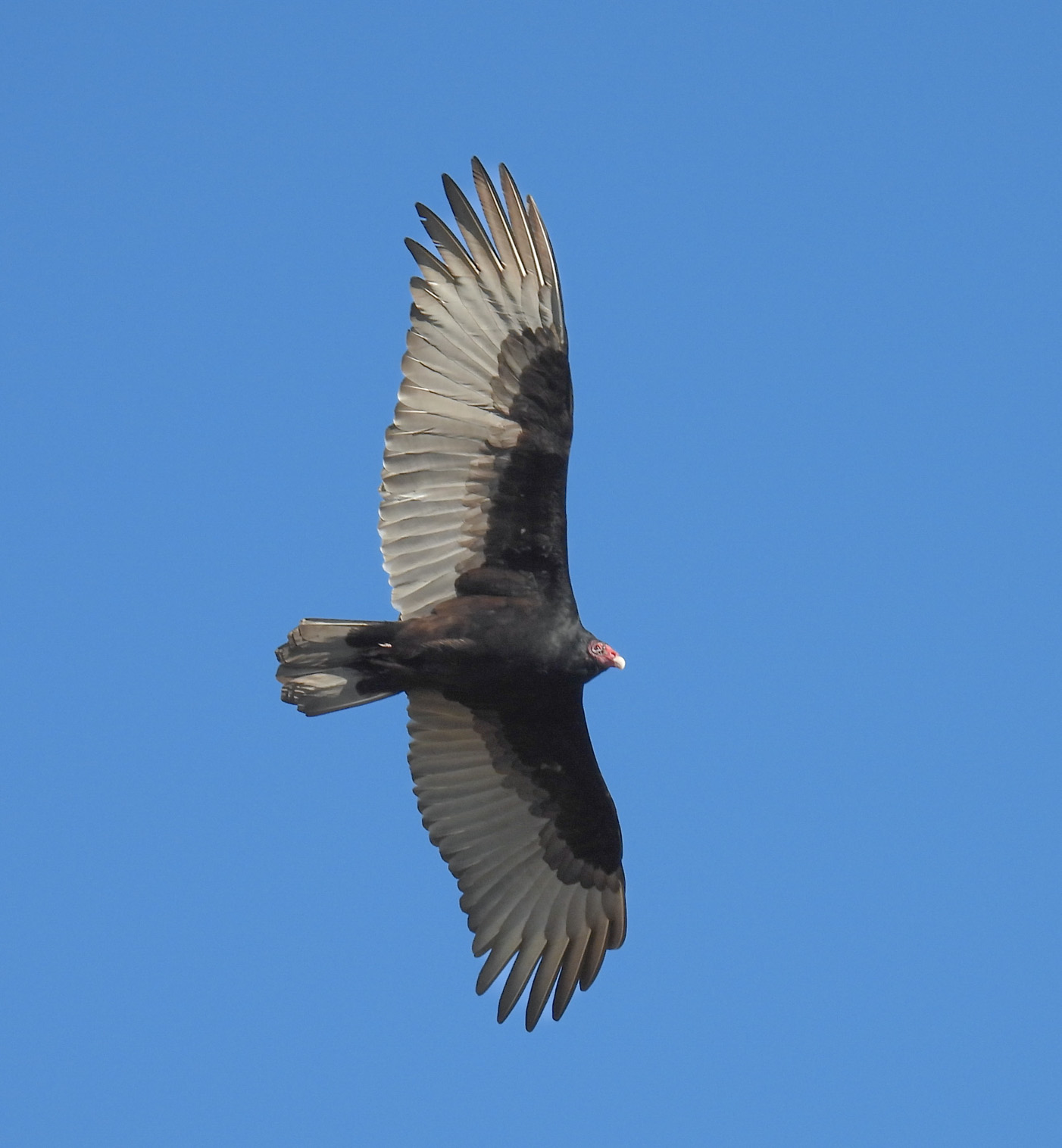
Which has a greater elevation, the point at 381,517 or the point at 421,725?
the point at 381,517

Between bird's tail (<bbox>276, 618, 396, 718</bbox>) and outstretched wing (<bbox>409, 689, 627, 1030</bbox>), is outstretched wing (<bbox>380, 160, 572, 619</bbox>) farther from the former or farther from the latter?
outstretched wing (<bbox>409, 689, 627, 1030</bbox>)

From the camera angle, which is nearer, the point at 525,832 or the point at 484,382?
the point at 484,382

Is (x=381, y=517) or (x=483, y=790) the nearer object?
(x=381, y=517)

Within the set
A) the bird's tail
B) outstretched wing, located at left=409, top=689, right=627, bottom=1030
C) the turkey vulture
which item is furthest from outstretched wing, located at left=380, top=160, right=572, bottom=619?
outstretched wing, located at left=409, top=689, right=627, bottom=1030

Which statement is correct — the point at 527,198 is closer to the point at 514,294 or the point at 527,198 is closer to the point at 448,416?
the point at 514,294

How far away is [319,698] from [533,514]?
1.50 m

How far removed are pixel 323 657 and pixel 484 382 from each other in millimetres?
1683

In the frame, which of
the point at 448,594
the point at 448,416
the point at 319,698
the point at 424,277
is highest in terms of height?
the point at 424,277

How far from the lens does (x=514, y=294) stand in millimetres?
8461

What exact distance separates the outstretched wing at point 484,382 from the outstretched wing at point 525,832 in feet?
3.91

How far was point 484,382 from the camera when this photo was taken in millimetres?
8430

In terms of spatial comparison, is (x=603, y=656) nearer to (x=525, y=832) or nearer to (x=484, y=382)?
(x=525, y=832)

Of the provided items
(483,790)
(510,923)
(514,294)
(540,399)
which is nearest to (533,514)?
(540,399)

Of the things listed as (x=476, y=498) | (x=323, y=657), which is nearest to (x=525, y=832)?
(x=323, y=657)
